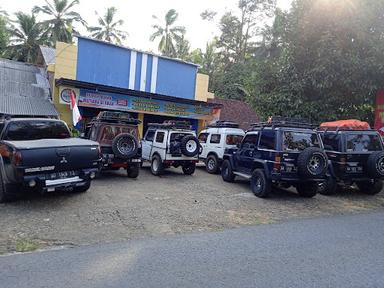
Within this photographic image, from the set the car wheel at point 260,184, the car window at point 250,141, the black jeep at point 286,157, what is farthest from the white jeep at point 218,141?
the car wheel at point 260,184

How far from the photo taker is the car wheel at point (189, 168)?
13186 millimetres

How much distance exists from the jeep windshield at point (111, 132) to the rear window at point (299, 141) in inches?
199

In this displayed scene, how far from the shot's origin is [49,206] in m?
7.64

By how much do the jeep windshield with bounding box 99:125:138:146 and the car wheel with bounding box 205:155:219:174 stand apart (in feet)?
11.9

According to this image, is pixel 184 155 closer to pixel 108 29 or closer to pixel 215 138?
pixel 215 138

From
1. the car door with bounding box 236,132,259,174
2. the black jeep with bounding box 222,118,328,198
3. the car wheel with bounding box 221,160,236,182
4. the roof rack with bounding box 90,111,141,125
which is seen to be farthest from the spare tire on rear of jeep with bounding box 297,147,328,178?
the roof rack with bounding box 90,111,141,125

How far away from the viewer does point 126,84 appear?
1911cm

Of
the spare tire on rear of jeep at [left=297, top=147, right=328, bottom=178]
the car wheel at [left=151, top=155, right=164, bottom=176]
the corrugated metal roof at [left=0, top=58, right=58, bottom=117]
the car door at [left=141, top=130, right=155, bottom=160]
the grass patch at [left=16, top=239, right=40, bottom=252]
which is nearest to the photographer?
the grass patch at [left=16, top=239, right=40, bottom=252]

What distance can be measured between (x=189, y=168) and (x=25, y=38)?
1132 inches

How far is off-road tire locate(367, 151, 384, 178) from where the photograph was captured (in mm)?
9336

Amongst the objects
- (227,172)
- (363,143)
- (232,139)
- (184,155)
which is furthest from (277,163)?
(232,139)

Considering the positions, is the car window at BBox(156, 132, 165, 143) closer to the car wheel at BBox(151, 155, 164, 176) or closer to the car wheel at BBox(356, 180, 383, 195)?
the car wheel at BBox(151, 155, 164, 176)

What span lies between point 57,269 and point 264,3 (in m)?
39.1

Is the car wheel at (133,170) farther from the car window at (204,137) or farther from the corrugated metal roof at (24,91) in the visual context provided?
the corrugated metal roof at (24,91)
